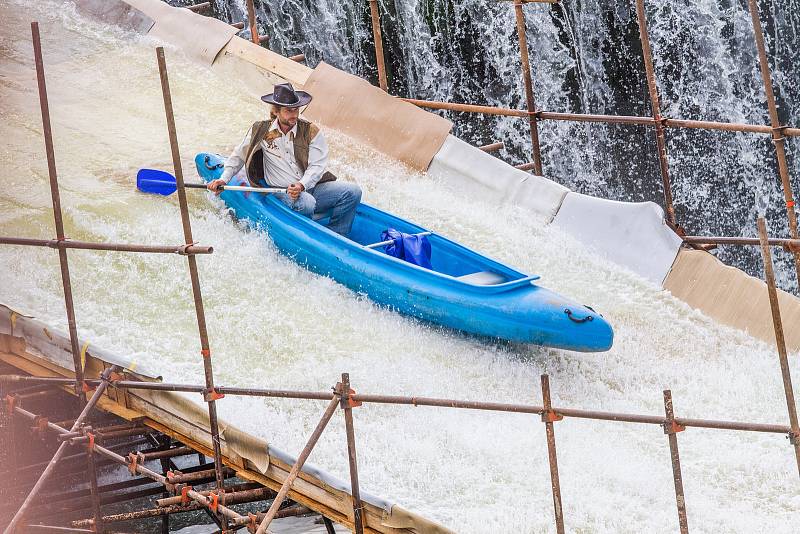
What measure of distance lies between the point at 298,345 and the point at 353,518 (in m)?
1.68

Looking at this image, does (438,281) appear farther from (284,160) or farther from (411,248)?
(284,160)

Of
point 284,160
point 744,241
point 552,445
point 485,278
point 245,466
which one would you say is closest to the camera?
point 552,445

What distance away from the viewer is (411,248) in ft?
24.6

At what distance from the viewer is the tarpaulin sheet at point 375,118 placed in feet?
30.3

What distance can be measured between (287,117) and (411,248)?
1.20 m

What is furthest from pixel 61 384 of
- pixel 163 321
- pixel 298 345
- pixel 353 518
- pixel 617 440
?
pixel 617 440

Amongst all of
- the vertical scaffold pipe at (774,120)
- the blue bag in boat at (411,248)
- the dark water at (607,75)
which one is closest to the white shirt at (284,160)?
the blue bag in boat at (411,248)

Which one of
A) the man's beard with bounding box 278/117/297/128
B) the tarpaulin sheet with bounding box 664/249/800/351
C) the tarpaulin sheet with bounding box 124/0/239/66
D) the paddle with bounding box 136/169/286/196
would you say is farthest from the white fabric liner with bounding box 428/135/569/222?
the tarpaulin sheet with bounding box 124/0/239/66

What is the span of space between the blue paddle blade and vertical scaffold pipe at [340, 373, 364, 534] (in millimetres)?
3568

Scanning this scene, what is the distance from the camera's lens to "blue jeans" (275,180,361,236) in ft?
25.3

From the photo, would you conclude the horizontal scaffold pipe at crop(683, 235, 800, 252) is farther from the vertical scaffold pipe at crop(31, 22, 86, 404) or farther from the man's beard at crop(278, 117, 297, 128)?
the vertical scaffold pipe at crop(31, 22, 86, 404)

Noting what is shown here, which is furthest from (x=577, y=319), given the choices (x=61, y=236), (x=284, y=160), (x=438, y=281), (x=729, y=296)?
(x=61, y=236)

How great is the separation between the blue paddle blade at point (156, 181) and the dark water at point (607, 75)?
5.93 metres

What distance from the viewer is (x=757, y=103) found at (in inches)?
500
